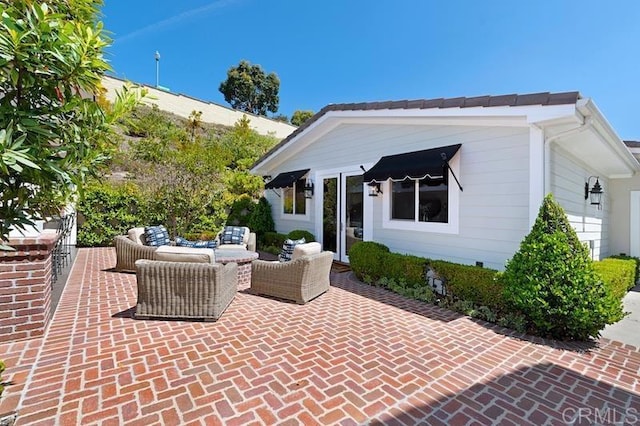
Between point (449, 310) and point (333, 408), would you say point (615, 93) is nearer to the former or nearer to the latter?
point (449, 310)

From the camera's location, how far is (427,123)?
830 cm

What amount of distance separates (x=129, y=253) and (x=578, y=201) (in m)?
12.6

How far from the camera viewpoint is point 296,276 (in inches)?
255

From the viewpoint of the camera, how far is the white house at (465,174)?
6.30 metres

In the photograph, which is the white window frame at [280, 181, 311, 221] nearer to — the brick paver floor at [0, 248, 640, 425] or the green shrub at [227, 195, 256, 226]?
the green shrub at [227, 195, 256, 226]

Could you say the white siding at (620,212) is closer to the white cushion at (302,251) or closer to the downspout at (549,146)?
the downspout at (549,146)

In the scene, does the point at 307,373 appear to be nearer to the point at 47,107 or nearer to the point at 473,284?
the point at 47,107

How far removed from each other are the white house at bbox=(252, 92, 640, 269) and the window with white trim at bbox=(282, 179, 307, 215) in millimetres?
688

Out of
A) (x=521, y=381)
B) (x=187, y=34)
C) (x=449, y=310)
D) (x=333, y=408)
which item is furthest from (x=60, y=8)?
(x=187, y=34)

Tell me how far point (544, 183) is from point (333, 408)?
19.4 feet

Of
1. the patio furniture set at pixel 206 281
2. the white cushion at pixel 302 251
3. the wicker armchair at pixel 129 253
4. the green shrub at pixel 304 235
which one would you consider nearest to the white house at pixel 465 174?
the green shrub at pixel 304 235

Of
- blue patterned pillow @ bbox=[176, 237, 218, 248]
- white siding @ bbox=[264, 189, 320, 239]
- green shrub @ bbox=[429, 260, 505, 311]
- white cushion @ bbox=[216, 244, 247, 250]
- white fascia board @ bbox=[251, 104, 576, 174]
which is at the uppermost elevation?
white fascia board @ bbox=[251, 104, 576, 174]

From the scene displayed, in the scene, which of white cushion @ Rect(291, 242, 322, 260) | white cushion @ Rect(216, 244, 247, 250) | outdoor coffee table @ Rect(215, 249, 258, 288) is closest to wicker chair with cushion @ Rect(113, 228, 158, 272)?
outdoor coffee table @ Rect(215, 249, 258, 288)

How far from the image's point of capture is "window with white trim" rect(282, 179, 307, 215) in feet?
44.5
